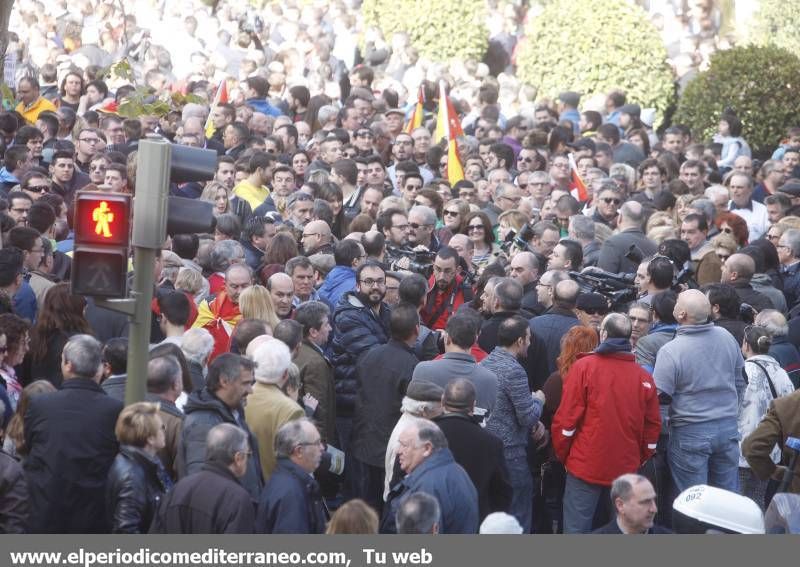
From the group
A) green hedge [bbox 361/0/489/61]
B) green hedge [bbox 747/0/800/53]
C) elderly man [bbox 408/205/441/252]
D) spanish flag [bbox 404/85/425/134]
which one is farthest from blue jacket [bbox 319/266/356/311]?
green hedge [bbox 747/0/800/53]

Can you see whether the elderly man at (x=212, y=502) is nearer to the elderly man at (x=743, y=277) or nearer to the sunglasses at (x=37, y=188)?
the elderly man at (x=743, y=277)

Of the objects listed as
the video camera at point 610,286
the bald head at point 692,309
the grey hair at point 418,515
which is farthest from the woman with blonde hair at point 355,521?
the video camera at point 610,286

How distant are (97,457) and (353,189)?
28.1ft

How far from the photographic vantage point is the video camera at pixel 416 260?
44.5 feet

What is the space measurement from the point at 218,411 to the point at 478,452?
60.4 inches

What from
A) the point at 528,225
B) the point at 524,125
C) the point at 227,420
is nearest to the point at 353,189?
the point at 528,225

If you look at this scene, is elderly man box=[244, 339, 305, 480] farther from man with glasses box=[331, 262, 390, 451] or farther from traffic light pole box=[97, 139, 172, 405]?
man with glasses box=[331, 262, 390, 451]

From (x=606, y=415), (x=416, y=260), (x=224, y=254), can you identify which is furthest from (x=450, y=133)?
(x=606, y=415)

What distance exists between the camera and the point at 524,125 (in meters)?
22.1

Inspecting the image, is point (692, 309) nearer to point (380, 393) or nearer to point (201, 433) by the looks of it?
point (380, 393)

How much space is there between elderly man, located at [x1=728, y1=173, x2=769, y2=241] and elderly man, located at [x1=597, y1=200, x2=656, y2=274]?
9.78ft

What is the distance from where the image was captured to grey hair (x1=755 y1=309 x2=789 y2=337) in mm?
→ 11633

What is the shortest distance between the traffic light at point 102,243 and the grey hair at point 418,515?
1.84 m

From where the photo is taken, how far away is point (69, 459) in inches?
333
